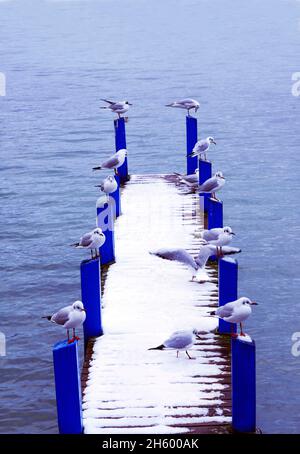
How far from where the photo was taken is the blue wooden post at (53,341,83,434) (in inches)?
325

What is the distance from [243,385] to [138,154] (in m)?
21.8

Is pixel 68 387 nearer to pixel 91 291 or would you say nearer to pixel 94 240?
pixel 91 291

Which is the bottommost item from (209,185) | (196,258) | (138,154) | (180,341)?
(138,154)

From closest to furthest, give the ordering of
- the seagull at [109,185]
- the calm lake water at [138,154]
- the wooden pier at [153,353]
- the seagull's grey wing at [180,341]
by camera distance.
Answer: the wooden pier at [153,353] < the seagull's grey wing at [180,341] < the calm lake water at [138,154] < the seagull at [109,185]

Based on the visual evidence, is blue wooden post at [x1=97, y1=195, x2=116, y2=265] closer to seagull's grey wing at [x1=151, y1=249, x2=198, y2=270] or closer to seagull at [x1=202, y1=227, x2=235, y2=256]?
seagull's grey wing at [x1=151, y1=249, x2=198, y2=270]

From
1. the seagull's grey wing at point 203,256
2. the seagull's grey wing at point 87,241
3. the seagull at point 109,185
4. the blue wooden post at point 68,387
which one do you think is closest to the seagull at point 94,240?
the seagull's grey wing at point 87,241

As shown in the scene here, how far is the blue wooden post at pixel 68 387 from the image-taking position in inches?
325

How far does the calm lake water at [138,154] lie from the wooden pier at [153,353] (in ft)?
5.88

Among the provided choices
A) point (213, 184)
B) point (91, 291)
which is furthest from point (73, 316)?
point (213, 184)

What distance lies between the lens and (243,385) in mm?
8367

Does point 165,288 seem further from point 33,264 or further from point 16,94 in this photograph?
point 16,94

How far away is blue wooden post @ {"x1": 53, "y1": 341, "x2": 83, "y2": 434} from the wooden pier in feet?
0.81

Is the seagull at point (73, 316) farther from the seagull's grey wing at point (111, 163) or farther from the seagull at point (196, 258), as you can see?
the seagull's grey wing at point (111, 163)
